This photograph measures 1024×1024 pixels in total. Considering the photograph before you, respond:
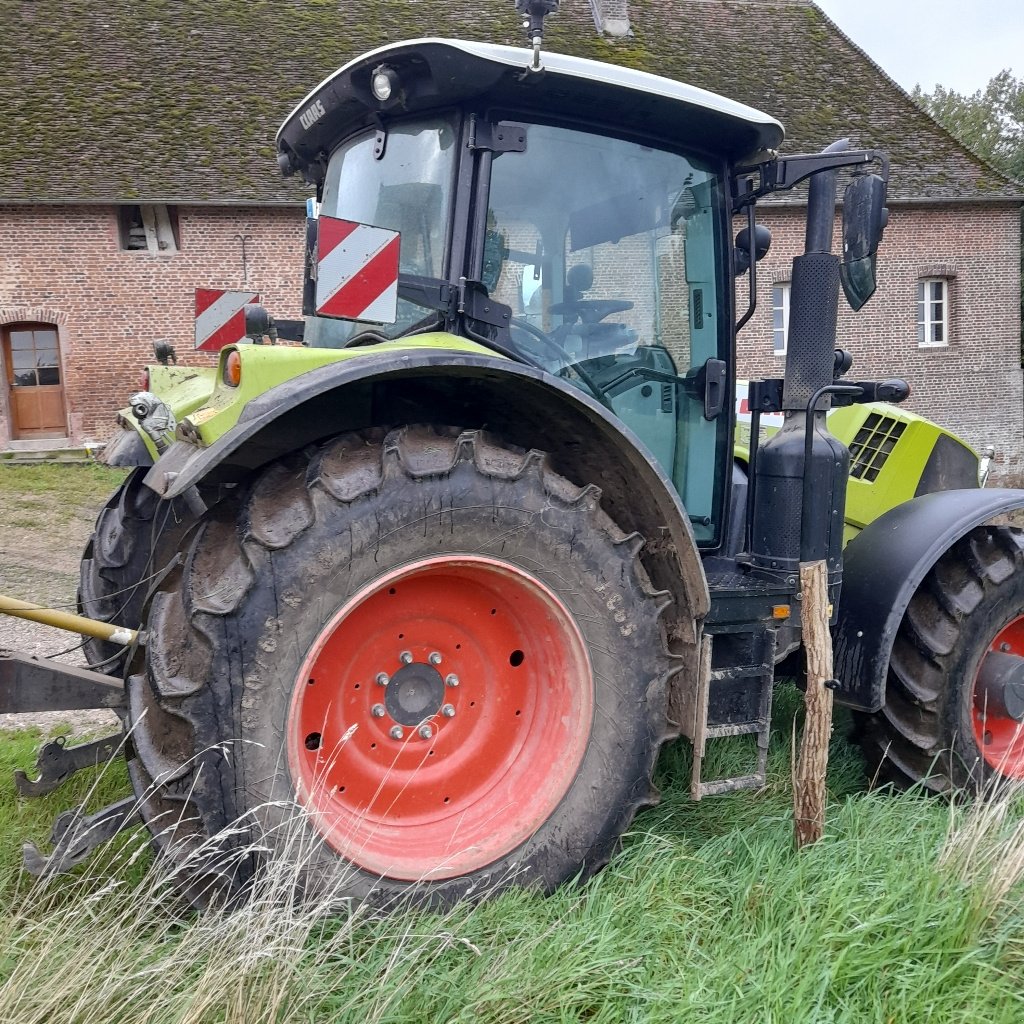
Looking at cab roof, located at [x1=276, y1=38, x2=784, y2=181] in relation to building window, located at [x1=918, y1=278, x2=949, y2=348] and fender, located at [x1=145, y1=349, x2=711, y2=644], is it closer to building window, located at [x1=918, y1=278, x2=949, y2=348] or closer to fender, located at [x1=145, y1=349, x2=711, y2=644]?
fender, located at [x1=145, y1=349, x2=711, y2=644]

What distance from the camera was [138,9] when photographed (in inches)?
679

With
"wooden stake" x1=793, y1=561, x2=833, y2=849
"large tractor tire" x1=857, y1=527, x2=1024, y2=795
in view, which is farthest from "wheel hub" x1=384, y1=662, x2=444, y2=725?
"large tractor tire" x1=857, y1=527, x2=1024, y2=795

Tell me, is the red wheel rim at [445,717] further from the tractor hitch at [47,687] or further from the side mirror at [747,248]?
the side mirror at [747,248]

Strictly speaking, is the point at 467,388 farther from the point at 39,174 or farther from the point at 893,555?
the point at 39,174

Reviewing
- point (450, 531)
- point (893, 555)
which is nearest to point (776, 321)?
point (893, 555)

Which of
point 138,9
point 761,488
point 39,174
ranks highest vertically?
point 138,9

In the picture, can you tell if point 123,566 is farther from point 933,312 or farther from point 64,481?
point 933,312

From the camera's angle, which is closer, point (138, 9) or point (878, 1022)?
Answer: point (878, 1022)

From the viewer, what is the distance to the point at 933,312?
1902 cm

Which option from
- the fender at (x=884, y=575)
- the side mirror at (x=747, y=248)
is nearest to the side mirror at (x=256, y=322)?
the side mirror at (x=747, y=248)

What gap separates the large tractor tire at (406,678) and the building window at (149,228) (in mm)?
14313

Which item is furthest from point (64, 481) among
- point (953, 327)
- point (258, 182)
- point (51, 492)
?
point (953, 327)

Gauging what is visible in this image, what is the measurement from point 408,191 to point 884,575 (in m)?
2.03

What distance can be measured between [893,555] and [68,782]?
3.00 m
